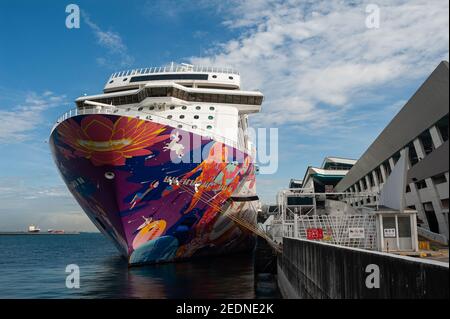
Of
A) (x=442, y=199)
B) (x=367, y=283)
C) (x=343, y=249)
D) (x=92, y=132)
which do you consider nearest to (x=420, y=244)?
(x=442, y=199)

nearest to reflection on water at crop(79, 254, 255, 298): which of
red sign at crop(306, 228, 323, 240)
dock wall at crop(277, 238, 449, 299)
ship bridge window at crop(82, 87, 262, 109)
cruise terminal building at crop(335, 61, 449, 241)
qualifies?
red sign at crop(306, 228, 323, 240)

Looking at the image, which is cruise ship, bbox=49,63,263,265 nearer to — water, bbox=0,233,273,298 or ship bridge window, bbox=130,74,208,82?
water, bbox=0,233,273,298

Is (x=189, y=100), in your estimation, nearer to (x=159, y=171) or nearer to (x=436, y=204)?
(x=159, y=171)

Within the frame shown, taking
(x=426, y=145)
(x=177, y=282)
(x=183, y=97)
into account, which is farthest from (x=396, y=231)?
(x=183, y=97)

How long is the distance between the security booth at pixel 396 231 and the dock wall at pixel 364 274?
2.89 meters

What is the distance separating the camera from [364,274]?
6.10m

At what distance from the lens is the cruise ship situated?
16.4m

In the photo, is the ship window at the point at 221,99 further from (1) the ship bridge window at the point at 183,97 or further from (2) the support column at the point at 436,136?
(2) the support column at the point at 436,136

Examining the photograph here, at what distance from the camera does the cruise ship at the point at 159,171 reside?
53.9 feet

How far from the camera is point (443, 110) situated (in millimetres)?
18344
